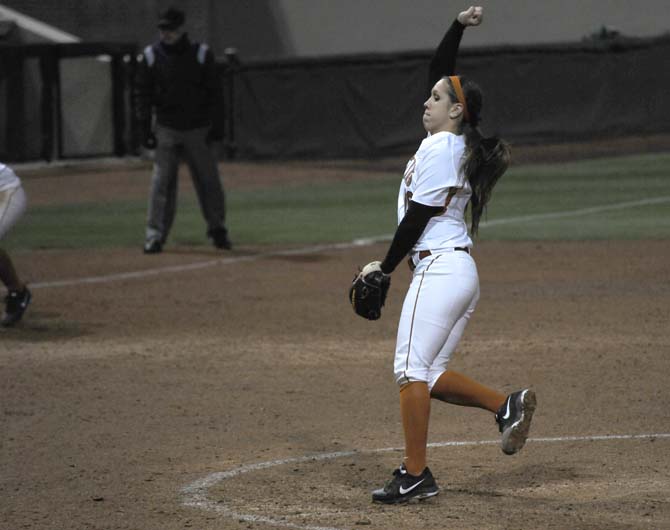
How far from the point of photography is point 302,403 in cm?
771

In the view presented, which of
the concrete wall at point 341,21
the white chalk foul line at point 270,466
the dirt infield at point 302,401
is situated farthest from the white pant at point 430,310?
the concrete wall at point 341,21

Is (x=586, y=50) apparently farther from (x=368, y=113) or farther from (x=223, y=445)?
(x=223, y=445)

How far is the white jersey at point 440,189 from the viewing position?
550cm

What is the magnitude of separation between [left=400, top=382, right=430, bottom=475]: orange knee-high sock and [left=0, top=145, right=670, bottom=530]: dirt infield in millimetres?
186

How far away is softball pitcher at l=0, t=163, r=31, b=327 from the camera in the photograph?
965 cm

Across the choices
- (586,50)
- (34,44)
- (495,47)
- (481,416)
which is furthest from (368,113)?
(481,416)

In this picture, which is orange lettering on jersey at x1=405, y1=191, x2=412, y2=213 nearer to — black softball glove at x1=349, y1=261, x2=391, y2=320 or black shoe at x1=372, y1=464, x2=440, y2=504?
black softball glove at x1=349, y1=261, x2=391, y2=320

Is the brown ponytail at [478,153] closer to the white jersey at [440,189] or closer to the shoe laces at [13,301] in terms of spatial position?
the white jersey at [440,189]

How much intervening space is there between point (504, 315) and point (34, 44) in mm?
17407

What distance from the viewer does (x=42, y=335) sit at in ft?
32.9

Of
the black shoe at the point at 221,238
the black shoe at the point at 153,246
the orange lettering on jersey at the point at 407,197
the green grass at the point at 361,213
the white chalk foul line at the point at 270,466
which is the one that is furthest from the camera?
the green grass at the point at 361,213

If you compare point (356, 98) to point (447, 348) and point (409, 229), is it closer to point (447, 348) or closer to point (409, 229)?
point (447, 348)

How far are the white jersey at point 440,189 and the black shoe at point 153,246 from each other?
8780mm

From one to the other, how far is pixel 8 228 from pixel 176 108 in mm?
4276
